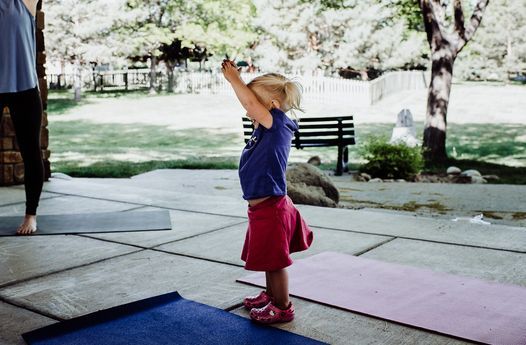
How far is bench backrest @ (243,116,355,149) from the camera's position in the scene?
10.7m

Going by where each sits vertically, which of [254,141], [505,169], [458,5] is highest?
[458,5]

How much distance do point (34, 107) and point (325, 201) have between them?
327 centimetres

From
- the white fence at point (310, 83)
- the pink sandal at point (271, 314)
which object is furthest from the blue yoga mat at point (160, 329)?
the white fence at point (310, 83)

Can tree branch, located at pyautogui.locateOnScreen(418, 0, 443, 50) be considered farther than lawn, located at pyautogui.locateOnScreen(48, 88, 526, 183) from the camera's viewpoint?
Yes

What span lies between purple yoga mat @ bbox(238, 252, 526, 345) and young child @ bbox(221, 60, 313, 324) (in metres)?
0.34

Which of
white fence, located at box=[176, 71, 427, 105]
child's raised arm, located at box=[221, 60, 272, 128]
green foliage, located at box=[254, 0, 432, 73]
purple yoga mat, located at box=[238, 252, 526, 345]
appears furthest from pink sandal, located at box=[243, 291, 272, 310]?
green foliage, located at box=[254, 0, 432, 73]

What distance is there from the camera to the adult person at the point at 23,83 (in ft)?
12.7

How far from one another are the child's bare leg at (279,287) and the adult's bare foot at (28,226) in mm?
2158

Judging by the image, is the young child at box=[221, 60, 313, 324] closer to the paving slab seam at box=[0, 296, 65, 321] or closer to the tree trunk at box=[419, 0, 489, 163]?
the paving slab seam at box=[0, 296, 65, 321]

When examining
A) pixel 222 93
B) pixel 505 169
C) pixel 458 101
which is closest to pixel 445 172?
pixel 505 169

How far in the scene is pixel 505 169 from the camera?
450 inches

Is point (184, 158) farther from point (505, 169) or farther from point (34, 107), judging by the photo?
point (34, 107)

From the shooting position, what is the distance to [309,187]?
666cm

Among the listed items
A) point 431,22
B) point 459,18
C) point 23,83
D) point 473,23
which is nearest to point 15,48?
point 23,83
